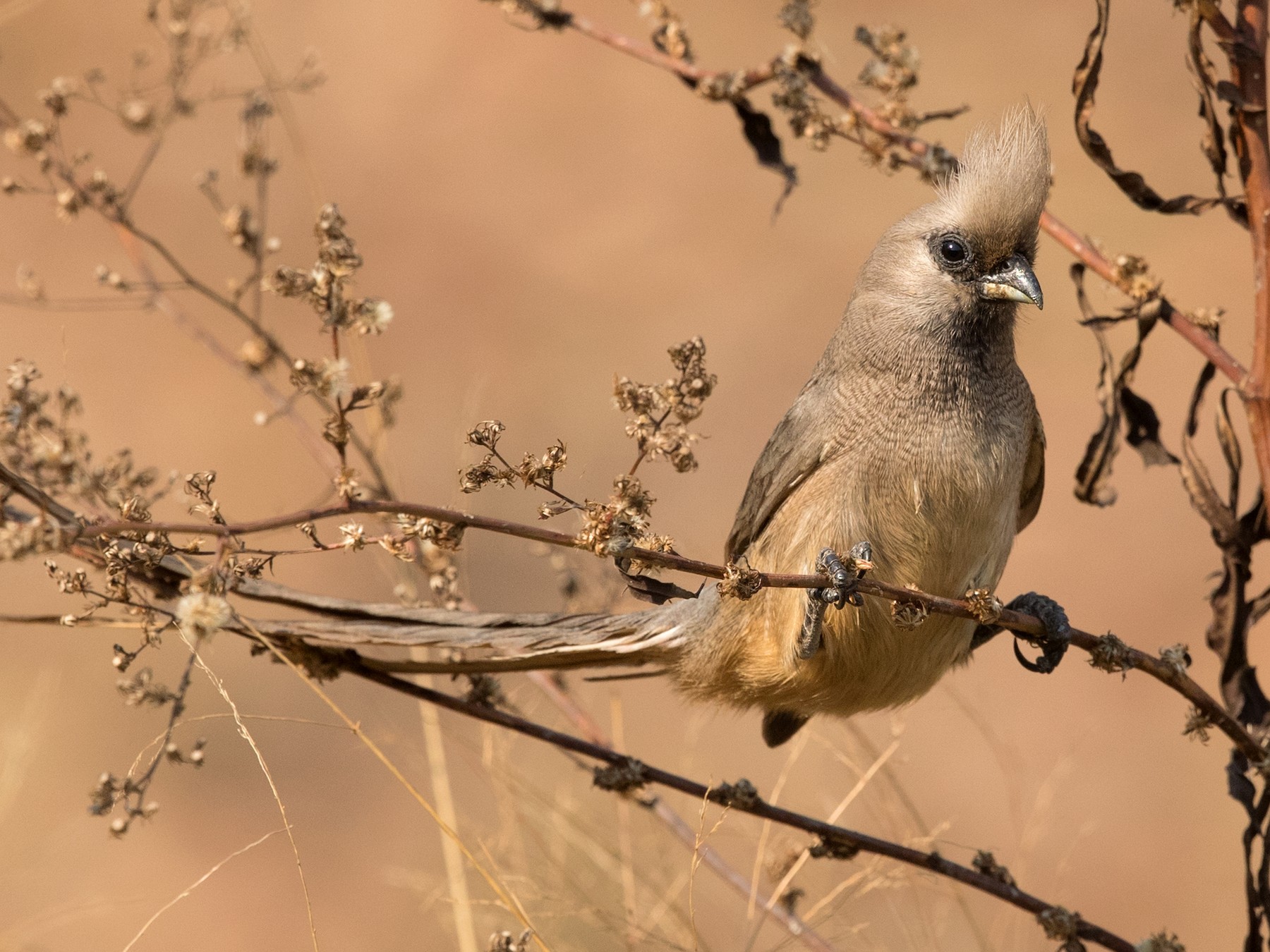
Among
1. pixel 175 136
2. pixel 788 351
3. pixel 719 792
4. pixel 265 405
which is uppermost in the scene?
pixel 175 136

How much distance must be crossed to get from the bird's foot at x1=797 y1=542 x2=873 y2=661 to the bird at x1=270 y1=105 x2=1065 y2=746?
1 centimetres

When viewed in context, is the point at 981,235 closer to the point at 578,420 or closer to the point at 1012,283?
the point at 1012,283

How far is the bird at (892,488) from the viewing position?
10.5ft

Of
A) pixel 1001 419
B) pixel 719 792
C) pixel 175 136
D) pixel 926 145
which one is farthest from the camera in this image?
pixel 175 136

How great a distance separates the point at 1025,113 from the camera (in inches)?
128

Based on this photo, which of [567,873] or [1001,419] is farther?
[567,873]

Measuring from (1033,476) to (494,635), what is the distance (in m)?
1.76

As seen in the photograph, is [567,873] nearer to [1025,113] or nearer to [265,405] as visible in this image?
[1025,113]

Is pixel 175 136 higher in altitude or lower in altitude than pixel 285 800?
higher

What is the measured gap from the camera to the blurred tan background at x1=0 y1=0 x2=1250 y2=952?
5.96 meters

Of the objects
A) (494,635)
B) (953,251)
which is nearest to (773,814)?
(494,635)

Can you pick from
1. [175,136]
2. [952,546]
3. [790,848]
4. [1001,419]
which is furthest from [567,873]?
[175,136]

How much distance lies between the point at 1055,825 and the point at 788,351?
13.8ft

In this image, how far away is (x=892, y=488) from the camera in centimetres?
323
